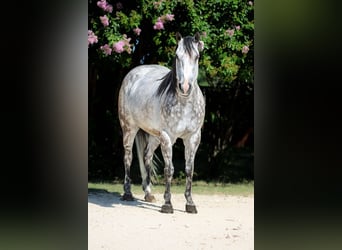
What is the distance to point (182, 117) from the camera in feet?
20.0

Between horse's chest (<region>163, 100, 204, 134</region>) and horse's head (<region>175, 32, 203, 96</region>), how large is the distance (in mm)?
379

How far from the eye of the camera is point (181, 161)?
9.81 meters

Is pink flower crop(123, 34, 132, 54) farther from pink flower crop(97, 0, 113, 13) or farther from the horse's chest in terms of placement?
the horse's chest

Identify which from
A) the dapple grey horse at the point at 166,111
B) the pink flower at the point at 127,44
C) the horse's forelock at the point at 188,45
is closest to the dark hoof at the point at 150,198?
the dapple grey horse at the point at 166,111

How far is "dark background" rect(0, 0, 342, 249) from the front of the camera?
3387mm

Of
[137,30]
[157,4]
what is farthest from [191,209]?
[157,4]

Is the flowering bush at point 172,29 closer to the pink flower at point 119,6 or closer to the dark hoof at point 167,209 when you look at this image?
the pink flower at point 119,6

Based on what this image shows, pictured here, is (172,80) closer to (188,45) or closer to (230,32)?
(188,45)
